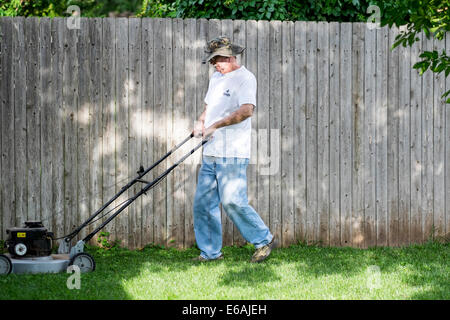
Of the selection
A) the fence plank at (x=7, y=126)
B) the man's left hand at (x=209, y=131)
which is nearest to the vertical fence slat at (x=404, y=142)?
the man's left hand at (x=209, y=131)

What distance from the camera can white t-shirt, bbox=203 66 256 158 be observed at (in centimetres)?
526

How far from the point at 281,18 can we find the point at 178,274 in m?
3.21

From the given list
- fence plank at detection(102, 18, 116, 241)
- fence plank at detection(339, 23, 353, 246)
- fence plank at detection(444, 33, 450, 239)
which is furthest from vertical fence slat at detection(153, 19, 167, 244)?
fence plank at detection(444, 33, 450, 239)

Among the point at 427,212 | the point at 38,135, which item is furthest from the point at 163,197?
the point at 427,212

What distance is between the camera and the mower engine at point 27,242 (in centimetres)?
468

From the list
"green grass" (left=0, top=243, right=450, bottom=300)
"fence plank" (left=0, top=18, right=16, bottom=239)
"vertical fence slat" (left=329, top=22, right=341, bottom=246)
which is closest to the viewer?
"green grass" (left=0, top=243, right=450, bottom=300)

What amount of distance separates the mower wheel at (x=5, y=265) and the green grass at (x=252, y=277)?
0.34 ft

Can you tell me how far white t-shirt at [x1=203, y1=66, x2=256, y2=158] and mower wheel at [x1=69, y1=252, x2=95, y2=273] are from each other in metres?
1.29

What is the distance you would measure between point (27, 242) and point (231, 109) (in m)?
1.91

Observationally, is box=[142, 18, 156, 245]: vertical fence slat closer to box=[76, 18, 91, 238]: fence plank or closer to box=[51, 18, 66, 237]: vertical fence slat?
box=[76, 18, 91, 238]: fence plank

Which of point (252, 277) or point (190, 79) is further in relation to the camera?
point (190, 79)

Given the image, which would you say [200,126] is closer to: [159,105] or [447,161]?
[159,105]

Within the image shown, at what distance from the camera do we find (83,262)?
4777mm

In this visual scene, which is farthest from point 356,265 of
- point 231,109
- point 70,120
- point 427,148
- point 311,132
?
point 70,120
